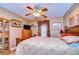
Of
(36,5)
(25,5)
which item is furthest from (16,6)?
(36,5)

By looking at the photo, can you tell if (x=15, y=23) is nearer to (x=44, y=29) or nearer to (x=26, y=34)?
(x=26, y=34)

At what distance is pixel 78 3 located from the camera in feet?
6.42

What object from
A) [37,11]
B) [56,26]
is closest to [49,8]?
[37,11]

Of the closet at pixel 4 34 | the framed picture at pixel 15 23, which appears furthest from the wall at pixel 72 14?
the closet at pixel 4 34

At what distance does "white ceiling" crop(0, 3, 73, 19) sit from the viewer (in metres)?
1.97

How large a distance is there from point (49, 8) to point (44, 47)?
1.90 feet

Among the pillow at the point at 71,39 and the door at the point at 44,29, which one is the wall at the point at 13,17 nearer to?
the door at the point at 44,29

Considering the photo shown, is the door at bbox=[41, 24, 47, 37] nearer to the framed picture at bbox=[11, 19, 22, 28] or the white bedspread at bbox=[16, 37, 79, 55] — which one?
the white bedspread at bbox=[16, 37, 79, 55]

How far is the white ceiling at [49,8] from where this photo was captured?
197 cm

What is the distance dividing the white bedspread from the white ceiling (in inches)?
14.2

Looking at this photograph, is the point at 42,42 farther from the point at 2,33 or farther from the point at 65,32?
the point at 2,33

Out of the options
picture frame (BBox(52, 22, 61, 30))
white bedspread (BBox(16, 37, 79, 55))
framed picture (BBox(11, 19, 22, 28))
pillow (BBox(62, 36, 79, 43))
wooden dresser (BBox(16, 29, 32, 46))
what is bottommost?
white bedspread (BBox(16, 37, 79, 55))

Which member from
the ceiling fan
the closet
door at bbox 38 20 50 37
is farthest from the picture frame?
the closet

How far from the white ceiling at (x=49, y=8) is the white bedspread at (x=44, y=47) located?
1.18ft
